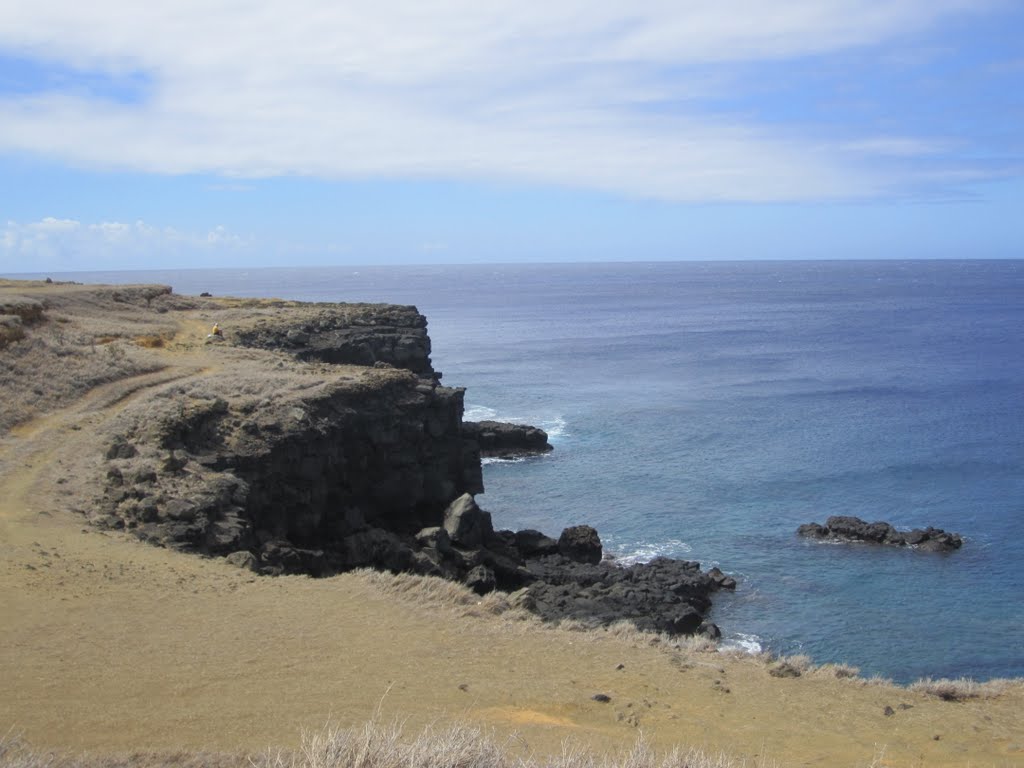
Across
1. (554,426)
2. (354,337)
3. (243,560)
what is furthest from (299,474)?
(554,426)

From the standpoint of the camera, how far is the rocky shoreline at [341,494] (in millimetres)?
24812

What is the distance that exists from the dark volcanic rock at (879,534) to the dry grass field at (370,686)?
2035cm

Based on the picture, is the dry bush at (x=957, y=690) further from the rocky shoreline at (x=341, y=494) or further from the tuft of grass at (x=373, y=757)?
the rocky shoreline at (x=341, y=494)

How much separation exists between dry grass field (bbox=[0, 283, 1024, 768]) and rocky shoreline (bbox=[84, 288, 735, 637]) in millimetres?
2590

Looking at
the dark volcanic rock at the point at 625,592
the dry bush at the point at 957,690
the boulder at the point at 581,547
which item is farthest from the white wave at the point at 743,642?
the dry bush at the point at 957,690

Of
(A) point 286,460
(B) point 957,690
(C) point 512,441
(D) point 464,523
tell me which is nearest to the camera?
(B) point 957,690

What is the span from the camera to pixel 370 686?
15.3m

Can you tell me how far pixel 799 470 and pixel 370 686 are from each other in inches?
1516

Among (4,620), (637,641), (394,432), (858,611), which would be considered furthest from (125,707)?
(858,611)

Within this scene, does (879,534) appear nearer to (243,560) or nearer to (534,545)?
(534,545)

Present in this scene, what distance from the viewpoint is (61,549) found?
810 inches

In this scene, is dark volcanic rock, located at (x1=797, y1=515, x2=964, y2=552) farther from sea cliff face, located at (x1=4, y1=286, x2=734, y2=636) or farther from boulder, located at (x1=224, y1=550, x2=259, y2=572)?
boulder, located at (x1=224, y1=550, x2=259, y2=572)

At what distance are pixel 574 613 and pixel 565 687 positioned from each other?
1237cm

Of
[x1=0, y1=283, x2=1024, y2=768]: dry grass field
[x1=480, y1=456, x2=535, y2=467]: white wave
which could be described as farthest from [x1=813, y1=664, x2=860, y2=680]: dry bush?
[x1=480, y1=456, x2=535, y2=467]: white wave
